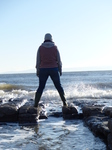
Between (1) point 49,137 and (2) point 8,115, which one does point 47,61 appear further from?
(1) point 49,137

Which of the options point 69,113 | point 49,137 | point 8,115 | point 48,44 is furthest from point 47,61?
point 49,137

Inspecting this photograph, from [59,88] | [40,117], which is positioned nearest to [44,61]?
[59,88]

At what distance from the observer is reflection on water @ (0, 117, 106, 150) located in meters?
3.43

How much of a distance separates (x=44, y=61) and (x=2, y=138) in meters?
2.65

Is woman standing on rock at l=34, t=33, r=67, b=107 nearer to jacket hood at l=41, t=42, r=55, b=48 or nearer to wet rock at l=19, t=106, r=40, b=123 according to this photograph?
jacket hood at l=41, t=42, r=55, b=48

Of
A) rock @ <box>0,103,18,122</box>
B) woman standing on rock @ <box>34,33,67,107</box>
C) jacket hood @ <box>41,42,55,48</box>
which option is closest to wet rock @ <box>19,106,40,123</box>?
rock @ <box>0,103,18,122</box>

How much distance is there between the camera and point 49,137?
395cm

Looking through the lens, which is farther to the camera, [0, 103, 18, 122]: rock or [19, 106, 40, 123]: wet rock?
[0, 103, 18, 122]: rock

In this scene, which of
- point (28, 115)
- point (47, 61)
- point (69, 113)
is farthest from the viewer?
point (47, 61)

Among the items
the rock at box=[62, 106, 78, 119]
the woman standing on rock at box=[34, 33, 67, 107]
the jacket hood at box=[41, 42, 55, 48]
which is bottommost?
the rock at box=[62, 106, 78, 119]

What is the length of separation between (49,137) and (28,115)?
1.62 meters

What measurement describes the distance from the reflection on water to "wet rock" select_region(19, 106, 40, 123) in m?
0.25

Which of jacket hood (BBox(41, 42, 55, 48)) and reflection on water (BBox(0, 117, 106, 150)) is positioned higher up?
jacket hood (BBox(41, 42, 55, 48))

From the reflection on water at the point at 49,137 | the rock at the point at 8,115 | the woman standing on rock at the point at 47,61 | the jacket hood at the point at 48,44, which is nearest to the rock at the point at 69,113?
the reflection on water at the point at 49,137
